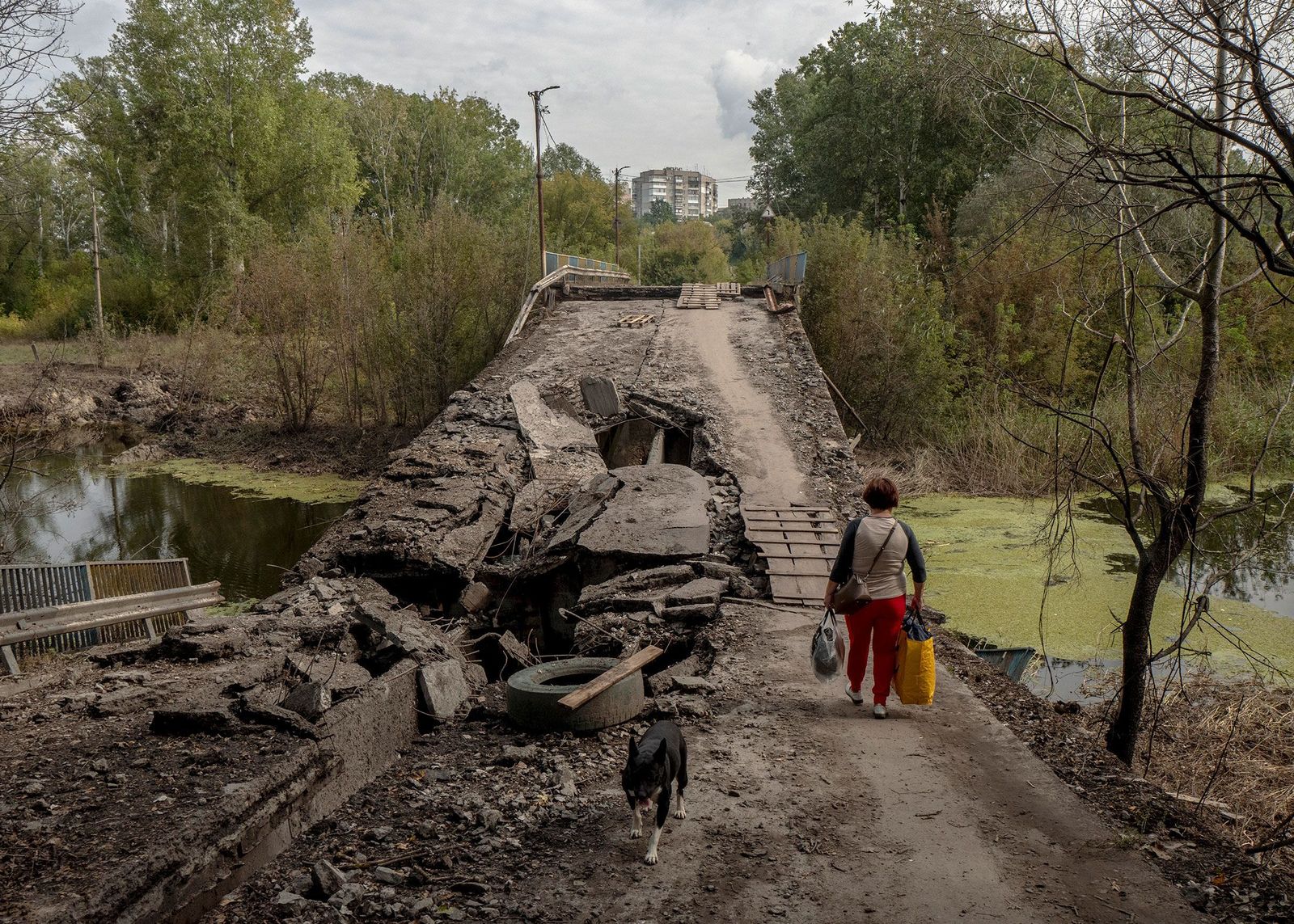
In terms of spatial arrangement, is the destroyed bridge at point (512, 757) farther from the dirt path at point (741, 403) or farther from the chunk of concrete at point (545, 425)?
the chunk of concrete at point (545, 425)

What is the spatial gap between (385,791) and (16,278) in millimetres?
42772

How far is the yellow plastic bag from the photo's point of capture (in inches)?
201

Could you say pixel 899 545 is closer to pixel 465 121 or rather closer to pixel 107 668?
pixel 107 668

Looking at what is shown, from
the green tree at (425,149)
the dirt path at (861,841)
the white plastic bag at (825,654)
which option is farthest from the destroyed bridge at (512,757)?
the green tree at (425,149)

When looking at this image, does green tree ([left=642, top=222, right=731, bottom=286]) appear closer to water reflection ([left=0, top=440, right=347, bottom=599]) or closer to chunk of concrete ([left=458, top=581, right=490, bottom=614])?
water reflection ([left=0, top=440, right=347, bottom=599])

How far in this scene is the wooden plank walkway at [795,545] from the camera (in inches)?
297

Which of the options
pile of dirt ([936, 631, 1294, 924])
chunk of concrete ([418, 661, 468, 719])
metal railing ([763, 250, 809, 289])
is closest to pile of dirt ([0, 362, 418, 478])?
metal railing ([763, 250, 809, 289])

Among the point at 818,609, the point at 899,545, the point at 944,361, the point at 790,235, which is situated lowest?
the point at 818,609

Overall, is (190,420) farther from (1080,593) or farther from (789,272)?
(1080,593)

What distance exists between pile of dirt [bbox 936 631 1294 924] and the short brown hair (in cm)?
147

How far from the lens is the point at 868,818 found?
4.23 meters

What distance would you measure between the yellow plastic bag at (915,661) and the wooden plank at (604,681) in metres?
1.61

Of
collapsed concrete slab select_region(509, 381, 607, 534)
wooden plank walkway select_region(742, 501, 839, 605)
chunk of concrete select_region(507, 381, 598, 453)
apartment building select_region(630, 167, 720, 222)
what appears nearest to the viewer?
wooden plank walkway select_region(742, 501, 839, 605)

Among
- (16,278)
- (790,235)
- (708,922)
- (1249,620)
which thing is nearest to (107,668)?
(708,922)
